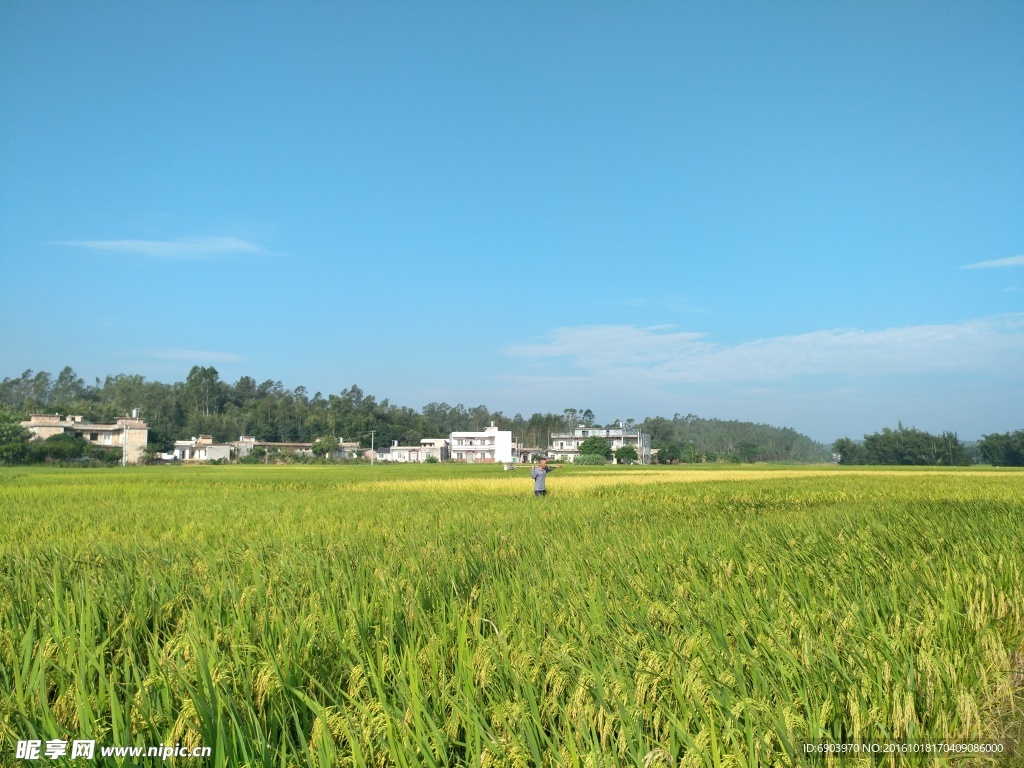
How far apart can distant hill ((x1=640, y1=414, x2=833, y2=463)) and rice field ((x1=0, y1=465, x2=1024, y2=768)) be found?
102888 mm

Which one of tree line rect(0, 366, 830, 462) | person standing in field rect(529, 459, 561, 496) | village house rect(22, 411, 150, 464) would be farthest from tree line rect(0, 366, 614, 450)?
person standing in field rect(529, 459, 561, 496)

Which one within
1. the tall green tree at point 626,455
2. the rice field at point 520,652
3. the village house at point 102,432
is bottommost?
the tall green tree at point 626,455

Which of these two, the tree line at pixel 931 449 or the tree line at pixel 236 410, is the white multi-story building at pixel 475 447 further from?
the tree line at pixel 931 449

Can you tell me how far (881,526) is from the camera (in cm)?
720

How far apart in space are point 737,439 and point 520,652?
463 ft

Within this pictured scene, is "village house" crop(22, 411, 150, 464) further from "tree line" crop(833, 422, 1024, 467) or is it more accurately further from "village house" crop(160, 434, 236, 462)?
"tree line" crop(833, 422, 1024, 467)

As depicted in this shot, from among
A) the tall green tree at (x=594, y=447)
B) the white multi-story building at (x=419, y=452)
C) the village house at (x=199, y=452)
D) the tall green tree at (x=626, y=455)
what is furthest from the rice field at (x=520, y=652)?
the white multi-story building at (x=419, y=452)

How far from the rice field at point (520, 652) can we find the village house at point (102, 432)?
201ft

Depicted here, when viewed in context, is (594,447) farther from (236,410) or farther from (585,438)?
(236,410)

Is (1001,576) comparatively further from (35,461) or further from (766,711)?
(35,461)

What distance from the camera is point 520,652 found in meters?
2.67

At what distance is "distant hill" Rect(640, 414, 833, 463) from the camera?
114463 mm

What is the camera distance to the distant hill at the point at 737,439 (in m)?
114

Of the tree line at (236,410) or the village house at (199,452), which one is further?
the tree line at (236,410)
